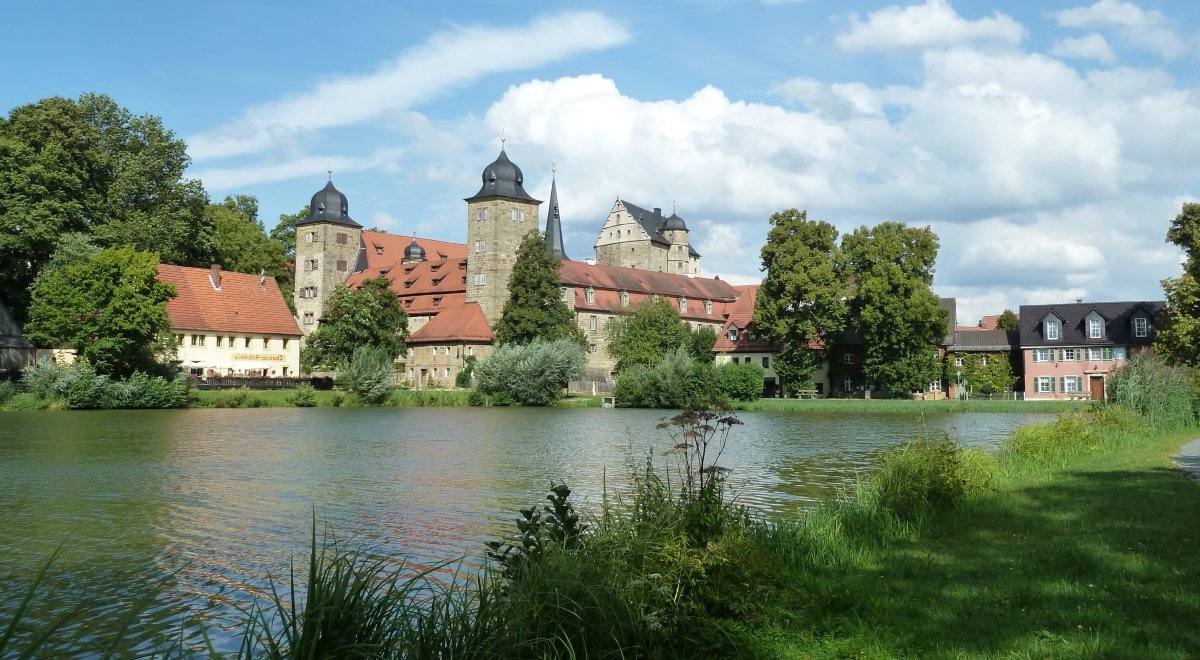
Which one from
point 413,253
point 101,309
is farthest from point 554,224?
point 101,309

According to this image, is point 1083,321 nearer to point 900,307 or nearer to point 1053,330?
point 1053,330

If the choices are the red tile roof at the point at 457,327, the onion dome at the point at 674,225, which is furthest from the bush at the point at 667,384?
the onion dome at the point at 674,225

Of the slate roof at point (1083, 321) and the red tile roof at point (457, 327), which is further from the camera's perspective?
the red tile roof at point (457, 327)

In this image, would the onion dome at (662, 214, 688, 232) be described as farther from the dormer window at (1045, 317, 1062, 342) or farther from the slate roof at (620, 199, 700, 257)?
the dormer window at (1045, 317, 1062, 342)

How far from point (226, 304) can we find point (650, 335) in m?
→ 29.8

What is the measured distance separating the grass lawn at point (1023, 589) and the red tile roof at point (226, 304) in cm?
5996

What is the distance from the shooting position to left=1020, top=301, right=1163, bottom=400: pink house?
65812 millimetres

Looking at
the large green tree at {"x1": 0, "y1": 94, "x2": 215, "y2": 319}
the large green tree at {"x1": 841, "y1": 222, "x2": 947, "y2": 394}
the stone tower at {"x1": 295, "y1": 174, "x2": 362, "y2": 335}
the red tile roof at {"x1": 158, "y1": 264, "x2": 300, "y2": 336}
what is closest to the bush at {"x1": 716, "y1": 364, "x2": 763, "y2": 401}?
the large green tree at {"x1": 841, "y1": 222, "x2": 947, "y2": 394}

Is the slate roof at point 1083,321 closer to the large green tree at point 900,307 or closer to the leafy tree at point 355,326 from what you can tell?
the large green tree at point 900,307

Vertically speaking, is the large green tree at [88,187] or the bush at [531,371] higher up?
the large green tree at [88,187]

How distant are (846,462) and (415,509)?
38.7ft

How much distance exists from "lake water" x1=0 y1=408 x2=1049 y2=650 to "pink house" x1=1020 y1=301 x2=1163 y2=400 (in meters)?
32.8

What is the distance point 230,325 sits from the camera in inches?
2596

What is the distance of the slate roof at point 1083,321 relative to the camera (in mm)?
65750
